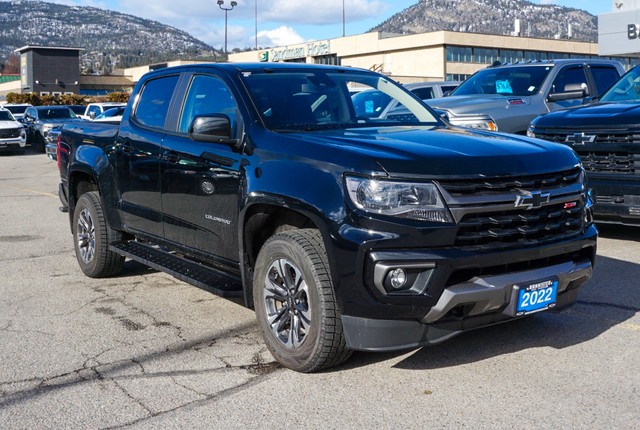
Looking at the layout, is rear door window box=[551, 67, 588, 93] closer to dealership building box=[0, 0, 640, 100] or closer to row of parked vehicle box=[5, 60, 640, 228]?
row of parked vehicle box=[5, 60, 640, 228]

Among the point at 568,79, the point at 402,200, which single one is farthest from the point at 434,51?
the point at 402,200

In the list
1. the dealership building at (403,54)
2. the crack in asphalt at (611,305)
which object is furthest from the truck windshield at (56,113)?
the dealership building at (403,54)

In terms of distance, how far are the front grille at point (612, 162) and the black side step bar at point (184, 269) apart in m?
4.49

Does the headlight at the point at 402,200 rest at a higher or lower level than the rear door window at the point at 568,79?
lower

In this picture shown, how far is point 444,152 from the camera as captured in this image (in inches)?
168

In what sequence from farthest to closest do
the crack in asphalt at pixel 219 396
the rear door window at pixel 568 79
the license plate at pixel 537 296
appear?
the rear door window at pixel 568 79, the license plate at pixel 537 296, the crack in asphalt at pixel 219 396

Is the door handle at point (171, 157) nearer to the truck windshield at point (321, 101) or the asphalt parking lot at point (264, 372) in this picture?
the truck windshield at point (321, 101)

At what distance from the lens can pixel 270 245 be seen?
15.0ft

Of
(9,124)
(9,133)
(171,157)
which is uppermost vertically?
(9,124)

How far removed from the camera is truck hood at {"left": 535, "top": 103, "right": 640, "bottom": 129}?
25.2ft

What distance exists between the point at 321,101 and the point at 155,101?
162cm

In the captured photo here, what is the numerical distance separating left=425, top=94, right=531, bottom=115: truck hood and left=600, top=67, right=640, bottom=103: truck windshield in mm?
2112

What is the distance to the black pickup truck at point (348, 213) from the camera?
13.1 feet

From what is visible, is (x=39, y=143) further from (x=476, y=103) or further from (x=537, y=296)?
(x=537, y=296)
